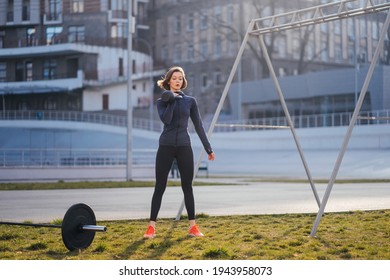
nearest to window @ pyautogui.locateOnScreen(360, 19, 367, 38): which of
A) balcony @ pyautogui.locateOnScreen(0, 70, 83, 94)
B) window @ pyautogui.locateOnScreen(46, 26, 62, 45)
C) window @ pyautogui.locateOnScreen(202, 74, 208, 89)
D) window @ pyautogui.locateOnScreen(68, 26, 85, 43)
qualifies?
window @ pyautogui.locateOnScreen(68, 26, 85, 43)

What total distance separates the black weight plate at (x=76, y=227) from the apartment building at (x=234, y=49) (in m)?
32.6

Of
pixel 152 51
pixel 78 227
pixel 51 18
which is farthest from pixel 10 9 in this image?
pixel 152 51

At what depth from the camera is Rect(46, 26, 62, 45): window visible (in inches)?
639

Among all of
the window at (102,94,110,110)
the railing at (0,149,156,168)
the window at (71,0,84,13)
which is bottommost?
the railing at (0,149,156,168)

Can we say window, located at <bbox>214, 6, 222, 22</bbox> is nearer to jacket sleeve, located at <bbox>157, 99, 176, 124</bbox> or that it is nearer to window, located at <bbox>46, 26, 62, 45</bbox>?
window, located at <bbox>46, 26, 62, 45</bbox>

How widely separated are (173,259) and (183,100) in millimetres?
1551

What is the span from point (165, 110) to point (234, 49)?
128ft

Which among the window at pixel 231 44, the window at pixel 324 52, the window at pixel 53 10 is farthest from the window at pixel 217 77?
the window at pixel 53 10

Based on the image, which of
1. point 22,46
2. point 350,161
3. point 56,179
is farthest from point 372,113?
point 22,46

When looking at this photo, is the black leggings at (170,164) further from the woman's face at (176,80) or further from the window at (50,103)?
the window at (50,103)

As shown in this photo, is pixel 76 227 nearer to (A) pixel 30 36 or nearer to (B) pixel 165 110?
(B) pixel 165 110

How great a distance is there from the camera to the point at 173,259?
5273mm
